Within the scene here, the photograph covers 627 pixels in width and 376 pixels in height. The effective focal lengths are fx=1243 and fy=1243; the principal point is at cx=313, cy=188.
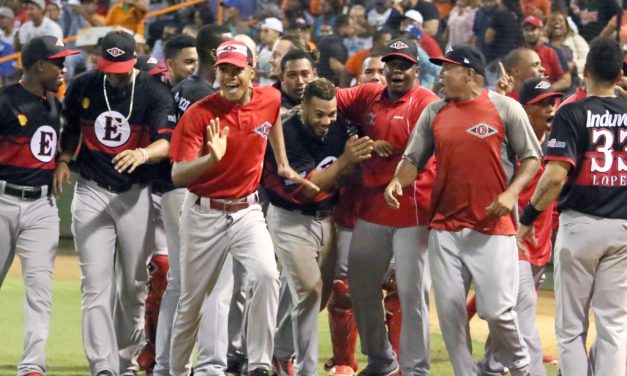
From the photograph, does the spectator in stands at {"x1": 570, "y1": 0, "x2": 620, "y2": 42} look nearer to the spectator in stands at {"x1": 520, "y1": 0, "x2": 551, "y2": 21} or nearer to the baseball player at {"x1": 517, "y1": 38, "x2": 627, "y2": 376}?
the spectator in stands at {"x1": 520, "y1": 0, "x2": 551, "y2": 21}

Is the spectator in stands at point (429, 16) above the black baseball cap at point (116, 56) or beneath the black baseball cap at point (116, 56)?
above

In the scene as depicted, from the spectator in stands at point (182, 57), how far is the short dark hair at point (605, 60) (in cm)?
306

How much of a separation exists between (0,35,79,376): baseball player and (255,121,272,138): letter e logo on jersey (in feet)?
4.70

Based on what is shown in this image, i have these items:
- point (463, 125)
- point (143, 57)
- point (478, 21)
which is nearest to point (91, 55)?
point (478, 21)


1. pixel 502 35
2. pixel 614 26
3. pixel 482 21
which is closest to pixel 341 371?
pixel 614 26

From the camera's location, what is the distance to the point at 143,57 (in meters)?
9.34

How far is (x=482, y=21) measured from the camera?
15.7m

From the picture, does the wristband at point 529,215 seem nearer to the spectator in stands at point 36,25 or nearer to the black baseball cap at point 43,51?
the black baseball cap at point 43,51

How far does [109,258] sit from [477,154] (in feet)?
8.22

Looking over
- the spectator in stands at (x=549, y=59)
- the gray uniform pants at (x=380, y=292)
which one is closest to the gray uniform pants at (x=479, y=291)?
the gray uniform pants at (x=380, y=292)

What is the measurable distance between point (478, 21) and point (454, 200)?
888cm

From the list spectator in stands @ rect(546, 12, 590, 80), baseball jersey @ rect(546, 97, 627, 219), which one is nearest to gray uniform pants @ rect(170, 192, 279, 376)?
baseball jersey @ rect(546, 97, 627, 219)

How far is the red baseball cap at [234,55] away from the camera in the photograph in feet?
24.3

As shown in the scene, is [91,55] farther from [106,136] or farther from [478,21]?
[106,136]
